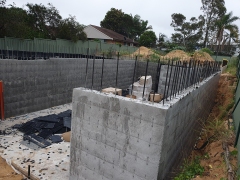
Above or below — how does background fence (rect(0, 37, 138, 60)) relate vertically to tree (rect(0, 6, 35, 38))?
below

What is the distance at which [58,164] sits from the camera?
471cm

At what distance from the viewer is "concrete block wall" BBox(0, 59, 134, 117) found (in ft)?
22.1

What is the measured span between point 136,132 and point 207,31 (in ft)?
122

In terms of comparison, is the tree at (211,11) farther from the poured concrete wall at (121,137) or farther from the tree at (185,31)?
the poured concrete wall at (121,137)

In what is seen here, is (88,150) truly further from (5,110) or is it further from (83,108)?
(5,110)

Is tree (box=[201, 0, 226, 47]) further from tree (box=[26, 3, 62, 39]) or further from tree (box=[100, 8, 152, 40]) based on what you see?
tree (box=[26, 3, 62, 39])

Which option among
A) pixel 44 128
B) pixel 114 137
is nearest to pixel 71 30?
pixel 44 128

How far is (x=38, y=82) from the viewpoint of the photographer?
25.0 feet

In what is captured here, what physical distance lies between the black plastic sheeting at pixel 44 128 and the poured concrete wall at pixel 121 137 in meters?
2.41

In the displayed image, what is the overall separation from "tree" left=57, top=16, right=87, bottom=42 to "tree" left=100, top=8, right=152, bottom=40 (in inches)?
987

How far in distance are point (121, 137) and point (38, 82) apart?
18.6ft

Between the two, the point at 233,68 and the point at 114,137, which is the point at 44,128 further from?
the point at 233,68

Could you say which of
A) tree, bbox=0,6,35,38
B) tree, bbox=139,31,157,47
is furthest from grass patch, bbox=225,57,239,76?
tree, bbox=139,31,157,47

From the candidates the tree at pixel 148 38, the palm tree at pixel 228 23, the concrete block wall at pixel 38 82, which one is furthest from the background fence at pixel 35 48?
the palm tree at pixel 228 23
